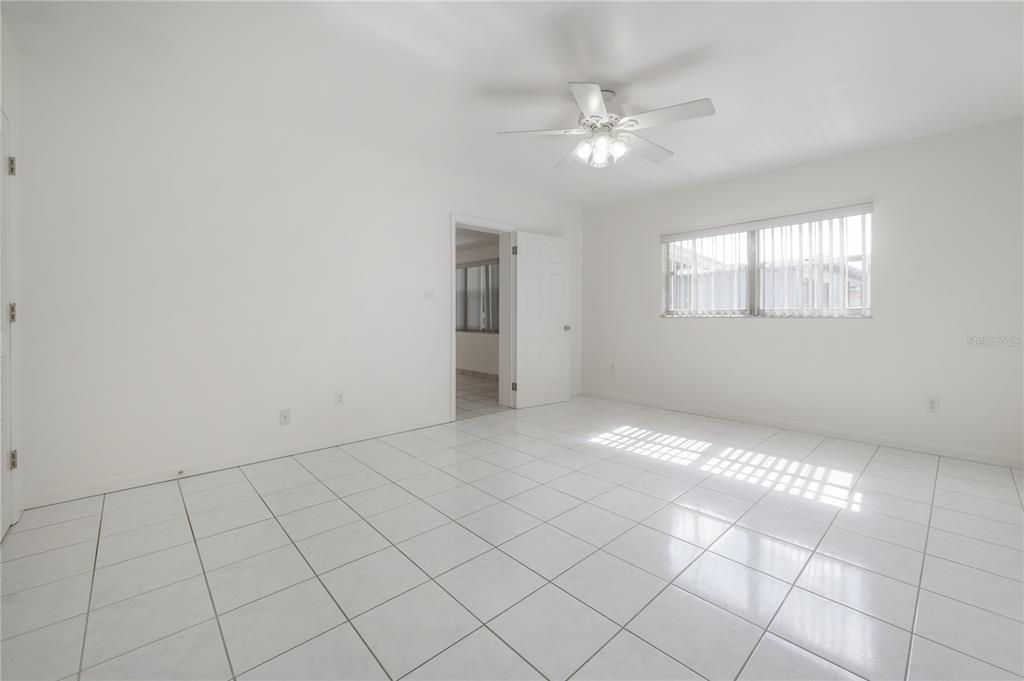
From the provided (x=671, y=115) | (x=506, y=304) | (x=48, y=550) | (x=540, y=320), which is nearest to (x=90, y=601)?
(x=48, y=550)

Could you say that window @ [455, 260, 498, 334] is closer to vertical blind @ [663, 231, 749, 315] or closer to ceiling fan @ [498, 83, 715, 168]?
vertical blind @ [663, 231, 749, 315]

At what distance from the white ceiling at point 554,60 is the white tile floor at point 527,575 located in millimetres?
2602

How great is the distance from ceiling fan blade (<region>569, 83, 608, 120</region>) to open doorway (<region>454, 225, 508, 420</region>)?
4419mm

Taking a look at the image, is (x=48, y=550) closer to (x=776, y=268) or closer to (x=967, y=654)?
(x=967, y=654)

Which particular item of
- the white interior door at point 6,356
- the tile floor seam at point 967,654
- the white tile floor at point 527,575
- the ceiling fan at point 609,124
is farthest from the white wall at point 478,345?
the tile floor seam at point 967,654

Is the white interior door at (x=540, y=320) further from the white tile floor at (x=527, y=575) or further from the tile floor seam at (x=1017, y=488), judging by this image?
the tile floor seam at (x=1017, y=488)

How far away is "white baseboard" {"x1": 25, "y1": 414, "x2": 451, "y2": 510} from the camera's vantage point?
2512 millimetres

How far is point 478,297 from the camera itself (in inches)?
313

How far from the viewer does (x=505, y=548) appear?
2.02 meters

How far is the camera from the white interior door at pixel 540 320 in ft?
16.7

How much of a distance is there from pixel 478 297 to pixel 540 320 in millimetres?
2885

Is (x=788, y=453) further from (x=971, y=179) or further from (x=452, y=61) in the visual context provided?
(x=452, y=61)

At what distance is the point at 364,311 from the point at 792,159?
4.21 m

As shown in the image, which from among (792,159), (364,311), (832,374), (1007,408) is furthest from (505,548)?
(792,159)
